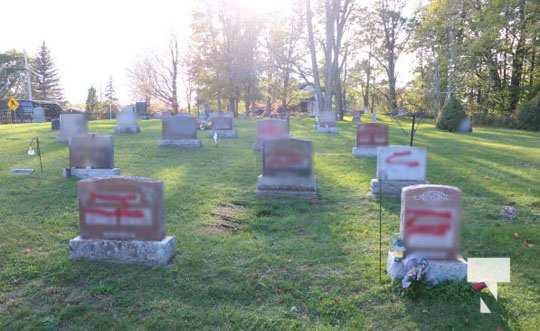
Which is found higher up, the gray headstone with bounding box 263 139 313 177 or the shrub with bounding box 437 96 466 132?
the shrub with bounding box 437 96 466 132

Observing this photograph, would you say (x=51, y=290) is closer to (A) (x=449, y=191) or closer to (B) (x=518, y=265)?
(A) (x=449, y=191)

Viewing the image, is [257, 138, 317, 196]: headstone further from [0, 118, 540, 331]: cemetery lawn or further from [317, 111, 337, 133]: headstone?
[317, 111, 337, 133]: headstone

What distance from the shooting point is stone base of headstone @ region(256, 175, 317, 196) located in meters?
7.83

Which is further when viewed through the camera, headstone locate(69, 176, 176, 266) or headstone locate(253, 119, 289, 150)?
headstone locate(253, 119, 289, 150)

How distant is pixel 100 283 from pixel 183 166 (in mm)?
6769


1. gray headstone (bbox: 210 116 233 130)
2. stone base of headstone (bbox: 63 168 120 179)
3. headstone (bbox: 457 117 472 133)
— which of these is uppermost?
gray headstone (bbox: 210 116 233 130)

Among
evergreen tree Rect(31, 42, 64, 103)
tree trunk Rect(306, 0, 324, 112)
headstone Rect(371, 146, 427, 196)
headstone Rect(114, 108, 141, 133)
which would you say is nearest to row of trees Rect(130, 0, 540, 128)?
tree trunk Rect(306, 0, 324, 112)

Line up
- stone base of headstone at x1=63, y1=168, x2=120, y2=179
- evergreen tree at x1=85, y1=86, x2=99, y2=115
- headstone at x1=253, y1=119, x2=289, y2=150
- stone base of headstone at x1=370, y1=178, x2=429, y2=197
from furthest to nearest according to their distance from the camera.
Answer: evergreen tree at x1=85, y1=86, x2=99, y2=115
headstone at x1=253, y1=119, x2=289, y2=150
stone base of headstone at x1=63, y1=168, x2=120, y2=179
stone base of headstone at x1=370, y1=178, x2=429, y2=197

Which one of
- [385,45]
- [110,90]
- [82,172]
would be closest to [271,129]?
[82,172]

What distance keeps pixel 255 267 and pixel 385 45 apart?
160 feet

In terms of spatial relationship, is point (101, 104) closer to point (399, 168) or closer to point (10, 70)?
point (10, 70)

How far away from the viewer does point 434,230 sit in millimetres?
4098

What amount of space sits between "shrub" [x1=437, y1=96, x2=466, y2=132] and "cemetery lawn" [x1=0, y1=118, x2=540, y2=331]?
630 inches

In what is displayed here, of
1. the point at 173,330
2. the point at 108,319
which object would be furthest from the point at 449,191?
the point at 108,319
